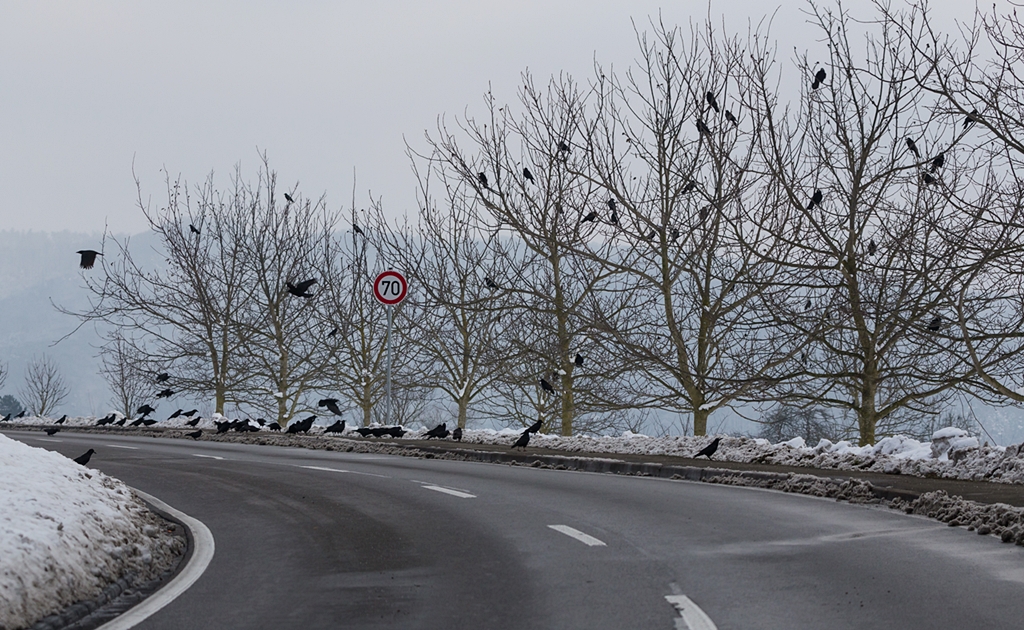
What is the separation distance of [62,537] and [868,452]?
11.7m

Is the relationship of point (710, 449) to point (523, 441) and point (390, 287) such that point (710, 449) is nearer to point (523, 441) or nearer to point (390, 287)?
point (523, 441)

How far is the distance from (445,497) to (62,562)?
600cm

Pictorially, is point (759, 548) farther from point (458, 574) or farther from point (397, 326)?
point (397, 326)

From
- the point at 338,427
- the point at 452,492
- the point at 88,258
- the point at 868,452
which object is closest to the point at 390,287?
the point at 338,427

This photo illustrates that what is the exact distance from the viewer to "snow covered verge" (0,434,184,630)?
20.1ft

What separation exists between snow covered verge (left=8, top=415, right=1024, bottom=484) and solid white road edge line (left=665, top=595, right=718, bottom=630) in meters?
7.69

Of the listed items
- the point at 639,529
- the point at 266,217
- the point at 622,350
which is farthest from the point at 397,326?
the point at 639,529

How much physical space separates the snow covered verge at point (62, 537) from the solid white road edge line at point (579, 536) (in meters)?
3.19

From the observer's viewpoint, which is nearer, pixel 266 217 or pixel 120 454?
pixel 120 454

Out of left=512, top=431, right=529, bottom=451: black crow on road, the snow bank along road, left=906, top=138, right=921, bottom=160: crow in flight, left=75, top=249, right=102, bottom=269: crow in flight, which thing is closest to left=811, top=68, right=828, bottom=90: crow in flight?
left=906, top=138, right=921, bottom=160: crow in flight

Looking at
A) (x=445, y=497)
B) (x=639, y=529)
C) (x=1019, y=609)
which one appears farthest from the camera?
(x=445, y=497)

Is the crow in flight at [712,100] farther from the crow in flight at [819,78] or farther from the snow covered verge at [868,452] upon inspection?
the snow covered verge at [868,452]

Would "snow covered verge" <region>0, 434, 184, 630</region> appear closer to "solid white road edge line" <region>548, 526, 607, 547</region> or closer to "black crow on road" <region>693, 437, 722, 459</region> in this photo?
"solid white road edge line" <region>548, 526, 607, 547</region>

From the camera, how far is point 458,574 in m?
7.30
